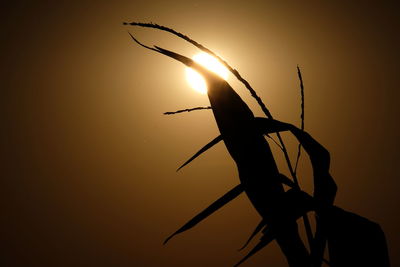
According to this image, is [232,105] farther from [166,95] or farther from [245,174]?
[166,95]

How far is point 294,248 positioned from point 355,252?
0.05 meters

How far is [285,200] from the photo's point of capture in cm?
28

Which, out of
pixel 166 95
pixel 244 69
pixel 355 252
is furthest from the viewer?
pixel 166 95

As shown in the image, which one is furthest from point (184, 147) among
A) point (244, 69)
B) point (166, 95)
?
point (244, 69)

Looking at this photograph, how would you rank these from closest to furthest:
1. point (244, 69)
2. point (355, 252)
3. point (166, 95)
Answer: point (355, 252) < point (244, 69) < point (166, 95)

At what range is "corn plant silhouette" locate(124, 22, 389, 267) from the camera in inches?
10.2

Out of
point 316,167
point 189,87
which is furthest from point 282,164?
point 316,167

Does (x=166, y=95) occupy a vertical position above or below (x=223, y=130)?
above

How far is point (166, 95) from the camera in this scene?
4.11 m

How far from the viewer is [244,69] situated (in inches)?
151

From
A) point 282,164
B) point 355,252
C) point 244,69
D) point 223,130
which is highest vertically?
point 244,69

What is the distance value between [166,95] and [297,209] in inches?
154

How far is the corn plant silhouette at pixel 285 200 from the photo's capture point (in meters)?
0.26

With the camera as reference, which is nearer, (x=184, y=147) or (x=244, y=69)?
(x=244, y=69)
